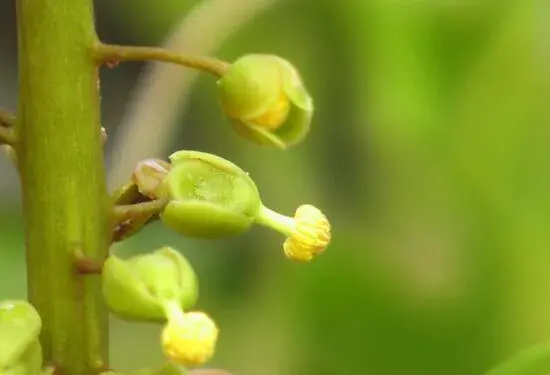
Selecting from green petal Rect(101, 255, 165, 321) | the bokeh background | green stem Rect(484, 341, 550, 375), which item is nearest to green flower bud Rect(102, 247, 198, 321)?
green petal Rect(101, 255, 165, 321)

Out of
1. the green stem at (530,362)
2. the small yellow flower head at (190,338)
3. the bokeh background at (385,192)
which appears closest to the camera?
the small yellow flower head at (190,338)

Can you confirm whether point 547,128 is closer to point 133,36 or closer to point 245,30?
point 245,30

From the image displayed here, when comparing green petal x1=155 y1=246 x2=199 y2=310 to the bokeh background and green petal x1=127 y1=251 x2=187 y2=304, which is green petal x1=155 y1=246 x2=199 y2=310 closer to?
green petal x1=127 y1=251 x2=187 y2=304

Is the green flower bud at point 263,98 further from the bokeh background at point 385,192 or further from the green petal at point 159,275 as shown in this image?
the bokeh background at point 385,192

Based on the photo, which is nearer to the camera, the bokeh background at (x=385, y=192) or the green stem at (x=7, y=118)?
the green stem at (x=7, y=118)

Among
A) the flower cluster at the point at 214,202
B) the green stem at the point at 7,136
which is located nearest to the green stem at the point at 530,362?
the flower cluster at the point at 214,202

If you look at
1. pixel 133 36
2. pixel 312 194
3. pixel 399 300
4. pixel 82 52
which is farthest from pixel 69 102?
pixel 133 36

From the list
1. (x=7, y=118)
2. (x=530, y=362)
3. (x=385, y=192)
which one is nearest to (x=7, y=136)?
(x=7, y=118)
